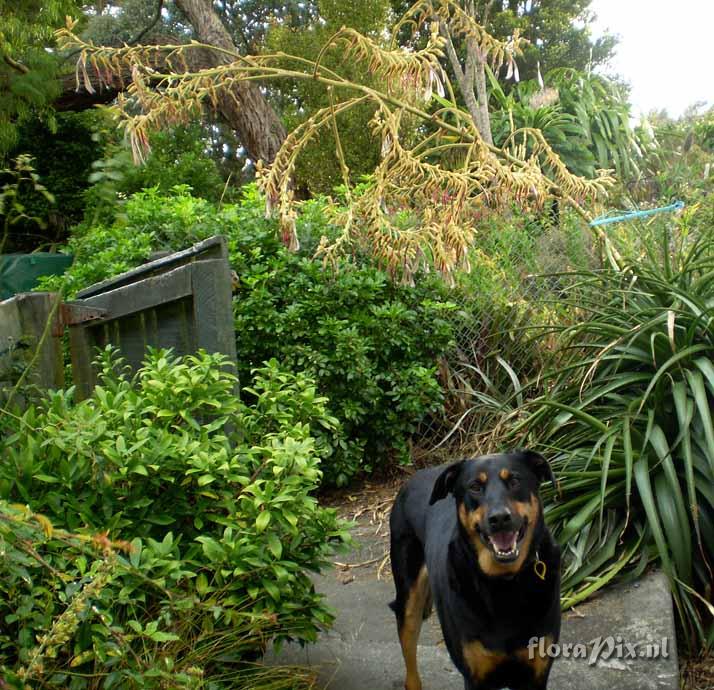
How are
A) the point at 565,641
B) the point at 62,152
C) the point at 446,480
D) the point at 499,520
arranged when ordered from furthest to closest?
the point at 62,152 < the point at 565,641 < the point at 446,480 < the point at 499,520

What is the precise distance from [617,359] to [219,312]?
91.0 inches

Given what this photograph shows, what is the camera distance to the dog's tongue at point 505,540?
3.10 m

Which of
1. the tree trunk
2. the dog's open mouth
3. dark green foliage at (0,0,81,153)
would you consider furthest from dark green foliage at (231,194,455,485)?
the tree trunk

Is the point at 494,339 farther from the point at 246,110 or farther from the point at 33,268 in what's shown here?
the point at 246,110

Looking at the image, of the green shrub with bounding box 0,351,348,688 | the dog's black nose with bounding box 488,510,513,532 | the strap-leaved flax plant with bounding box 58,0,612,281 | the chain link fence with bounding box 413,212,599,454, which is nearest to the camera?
the green shrub with bounding box 0,351,348,688

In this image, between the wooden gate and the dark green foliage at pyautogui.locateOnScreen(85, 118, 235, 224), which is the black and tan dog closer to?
the wooden gate

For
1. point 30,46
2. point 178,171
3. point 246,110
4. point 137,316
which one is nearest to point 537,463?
point 137,316

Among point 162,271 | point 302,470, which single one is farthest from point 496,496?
point 162,271

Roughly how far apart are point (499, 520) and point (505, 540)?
0.28 ft

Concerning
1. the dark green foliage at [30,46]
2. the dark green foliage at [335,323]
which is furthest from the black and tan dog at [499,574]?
the dark green foliage at [30,46]

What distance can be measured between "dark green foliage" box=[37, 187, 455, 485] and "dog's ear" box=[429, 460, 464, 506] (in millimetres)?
2542

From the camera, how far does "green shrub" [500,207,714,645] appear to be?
437cm

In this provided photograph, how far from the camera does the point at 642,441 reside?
15.4ft
